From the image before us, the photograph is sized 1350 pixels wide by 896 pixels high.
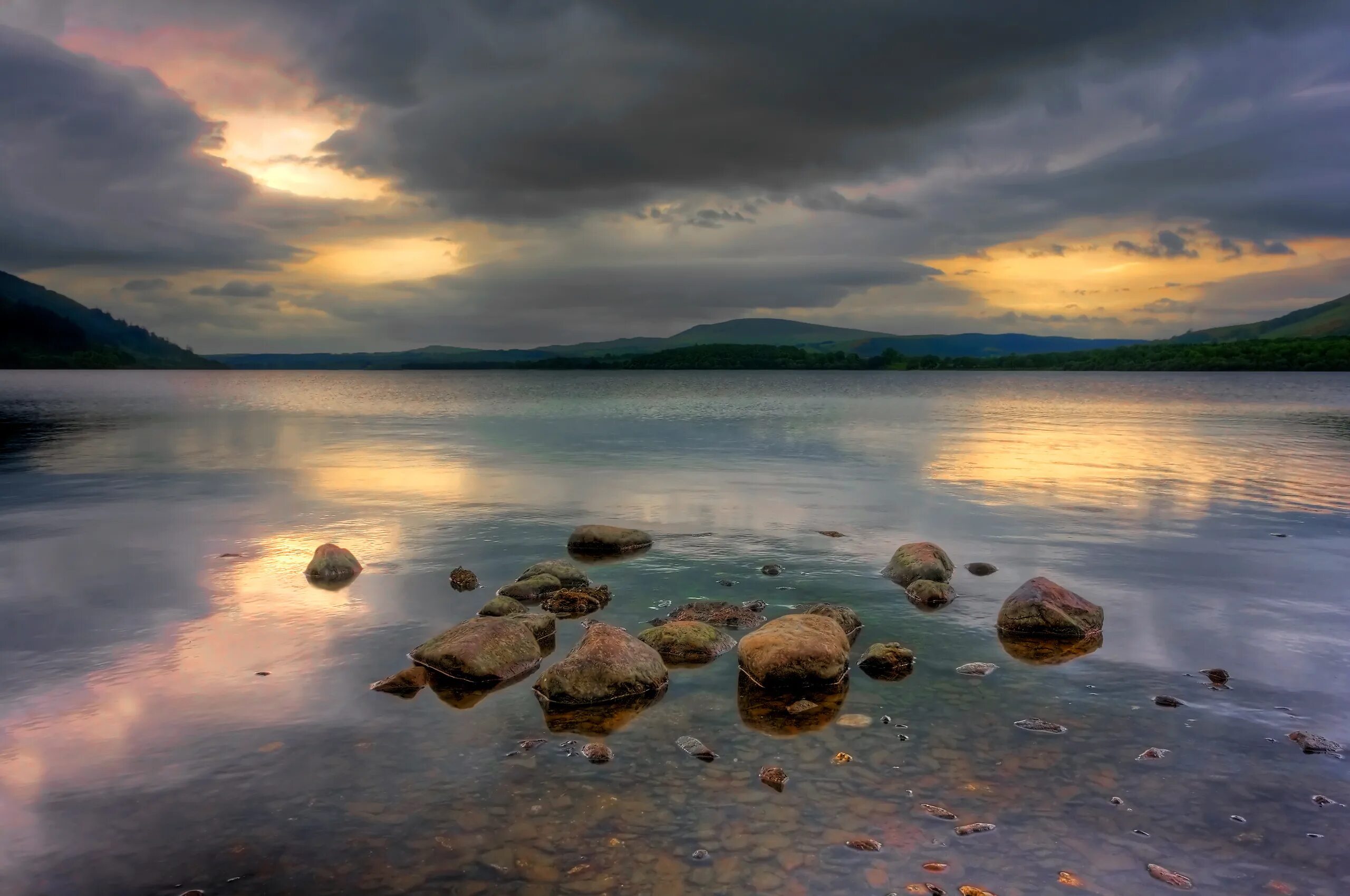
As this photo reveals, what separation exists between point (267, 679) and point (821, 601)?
1043 cm

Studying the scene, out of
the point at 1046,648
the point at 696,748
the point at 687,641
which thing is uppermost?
the point at 687,641

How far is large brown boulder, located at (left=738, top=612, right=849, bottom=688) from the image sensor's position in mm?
12531

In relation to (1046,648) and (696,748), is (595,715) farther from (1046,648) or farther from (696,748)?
(1046,648)

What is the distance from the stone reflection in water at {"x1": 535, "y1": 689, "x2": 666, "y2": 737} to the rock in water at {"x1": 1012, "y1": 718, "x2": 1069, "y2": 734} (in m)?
5.10

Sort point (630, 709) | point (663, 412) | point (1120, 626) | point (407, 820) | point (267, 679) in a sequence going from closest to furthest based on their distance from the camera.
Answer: point (407, 820) < point (630, 709) < point (267, 679) < point (1120, 626) < point (663, 412)

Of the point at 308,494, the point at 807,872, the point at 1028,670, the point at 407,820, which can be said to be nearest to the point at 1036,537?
the point at 1028,670

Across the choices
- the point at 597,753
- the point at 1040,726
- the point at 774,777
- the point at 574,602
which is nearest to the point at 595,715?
the point at 597,753

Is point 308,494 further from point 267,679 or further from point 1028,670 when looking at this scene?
point 1028,670

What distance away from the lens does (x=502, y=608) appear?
15.9 m

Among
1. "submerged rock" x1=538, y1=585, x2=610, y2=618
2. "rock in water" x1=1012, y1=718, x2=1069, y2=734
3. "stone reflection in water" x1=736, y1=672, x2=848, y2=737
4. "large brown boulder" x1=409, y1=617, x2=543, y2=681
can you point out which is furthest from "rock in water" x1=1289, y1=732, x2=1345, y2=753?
"submerged rock" x1=538, y1=585, x2=610, y2=618

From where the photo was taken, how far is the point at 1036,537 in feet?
79.2

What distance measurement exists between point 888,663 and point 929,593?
173 inches

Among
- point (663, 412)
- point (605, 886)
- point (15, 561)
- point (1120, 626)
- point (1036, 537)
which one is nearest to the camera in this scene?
point (605, 886)

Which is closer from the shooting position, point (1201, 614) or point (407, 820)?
point (407, 820)
